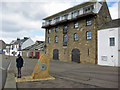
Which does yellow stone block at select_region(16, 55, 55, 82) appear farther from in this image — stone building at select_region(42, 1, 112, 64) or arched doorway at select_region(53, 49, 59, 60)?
arched doorway at select_region(53, 49, 59, 60)

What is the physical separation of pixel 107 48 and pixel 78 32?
23.1 feet

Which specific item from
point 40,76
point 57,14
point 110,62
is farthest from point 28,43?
point 40,76

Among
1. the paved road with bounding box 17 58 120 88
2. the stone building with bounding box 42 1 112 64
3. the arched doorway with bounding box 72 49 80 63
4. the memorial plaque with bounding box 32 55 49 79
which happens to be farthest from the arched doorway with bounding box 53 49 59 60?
the memorial plaque with bounding box 32 55 49 79

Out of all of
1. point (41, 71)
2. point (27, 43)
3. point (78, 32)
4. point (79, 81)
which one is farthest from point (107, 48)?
point (27, 43)

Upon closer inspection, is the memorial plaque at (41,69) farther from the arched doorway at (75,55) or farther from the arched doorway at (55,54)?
the arched doorway at (55,54)

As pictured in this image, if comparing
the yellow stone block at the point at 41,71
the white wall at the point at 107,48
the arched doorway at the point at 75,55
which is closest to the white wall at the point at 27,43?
the arched doorway at the point at 75,55

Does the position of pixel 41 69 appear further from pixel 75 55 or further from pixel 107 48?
pixel 75 55

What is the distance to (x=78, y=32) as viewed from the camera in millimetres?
24688

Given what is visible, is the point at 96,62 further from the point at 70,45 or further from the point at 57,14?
the point at 57,14

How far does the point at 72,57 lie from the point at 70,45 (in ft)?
8.62

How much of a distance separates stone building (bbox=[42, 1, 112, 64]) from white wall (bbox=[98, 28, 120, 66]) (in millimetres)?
848

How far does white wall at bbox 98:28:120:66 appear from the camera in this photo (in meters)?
18.7

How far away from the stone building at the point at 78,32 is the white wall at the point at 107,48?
85 centimetres

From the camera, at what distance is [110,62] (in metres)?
19.2
